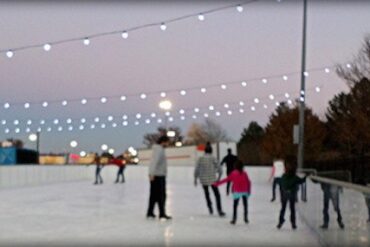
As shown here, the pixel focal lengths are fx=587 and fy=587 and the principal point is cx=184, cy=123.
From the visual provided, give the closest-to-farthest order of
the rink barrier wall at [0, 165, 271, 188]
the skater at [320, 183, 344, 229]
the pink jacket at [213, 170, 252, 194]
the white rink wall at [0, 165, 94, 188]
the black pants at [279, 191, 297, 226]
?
the skater at [320, 183, 344, 229] < the black pants at [279, 191, 297, 226] < the pink jacket at [213, 170, 252, 194] < the white rink wall at [0, 165, 94, 188] < the rink barrier wall at [0, 165, 271, 188]

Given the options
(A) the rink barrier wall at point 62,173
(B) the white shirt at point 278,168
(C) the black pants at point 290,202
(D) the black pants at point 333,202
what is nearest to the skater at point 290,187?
(C) the black pants at point 290,202

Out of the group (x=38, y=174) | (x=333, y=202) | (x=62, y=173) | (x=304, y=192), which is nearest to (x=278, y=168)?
(x=304, y=192)

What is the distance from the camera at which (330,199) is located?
20.6 ft

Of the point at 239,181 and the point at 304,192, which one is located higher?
the point at 239,181

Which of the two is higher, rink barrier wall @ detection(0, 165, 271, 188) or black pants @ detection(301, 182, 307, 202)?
black pants @ detection(301, 182, 307, 202)

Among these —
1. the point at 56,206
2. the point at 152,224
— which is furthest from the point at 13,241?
the point at 56,206

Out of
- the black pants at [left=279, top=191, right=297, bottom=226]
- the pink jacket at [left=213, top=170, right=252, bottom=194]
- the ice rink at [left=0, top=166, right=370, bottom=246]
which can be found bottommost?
the ice rink at [left=0, top=166, right=370, bottom=246]

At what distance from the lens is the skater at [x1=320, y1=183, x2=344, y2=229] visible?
18.4ft

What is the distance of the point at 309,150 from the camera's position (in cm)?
4534

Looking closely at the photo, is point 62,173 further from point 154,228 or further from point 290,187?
point 290,187

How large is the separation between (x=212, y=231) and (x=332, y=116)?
40.5 meters

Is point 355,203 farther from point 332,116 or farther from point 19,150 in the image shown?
point 332,116

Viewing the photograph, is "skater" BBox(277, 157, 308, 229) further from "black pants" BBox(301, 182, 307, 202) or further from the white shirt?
the white shirt

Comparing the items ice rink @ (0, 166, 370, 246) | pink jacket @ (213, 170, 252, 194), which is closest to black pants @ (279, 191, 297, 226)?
ice rink @ (0, 166, 370, 246)
